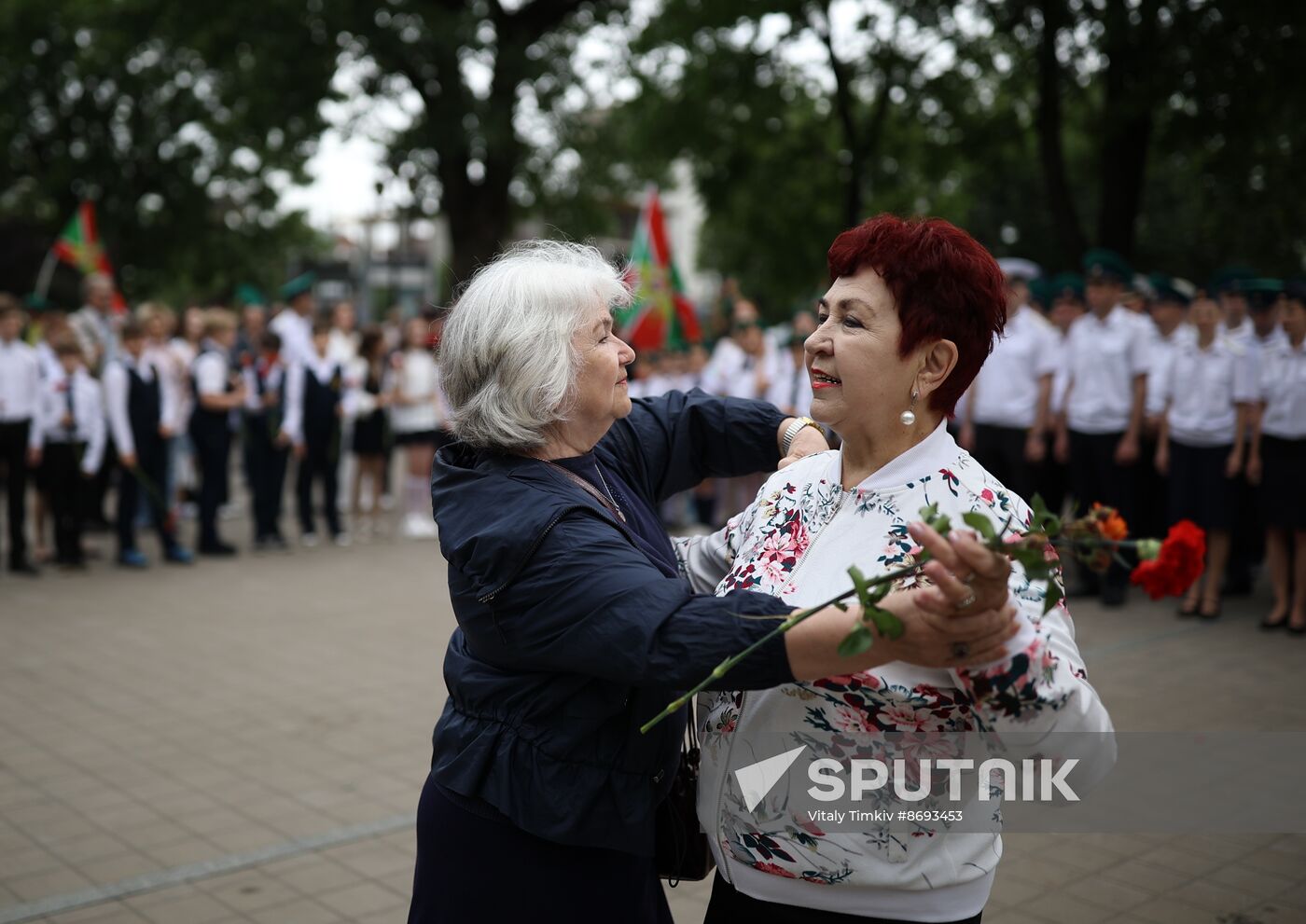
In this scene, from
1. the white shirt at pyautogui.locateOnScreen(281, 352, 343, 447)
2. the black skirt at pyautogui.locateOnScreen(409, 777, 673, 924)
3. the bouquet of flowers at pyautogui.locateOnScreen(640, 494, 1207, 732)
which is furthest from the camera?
the white shirt at pyautogui.locateOnScreen(281, 352, 343, 447)

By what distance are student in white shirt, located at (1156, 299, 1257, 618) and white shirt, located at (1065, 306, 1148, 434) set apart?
1.20ft

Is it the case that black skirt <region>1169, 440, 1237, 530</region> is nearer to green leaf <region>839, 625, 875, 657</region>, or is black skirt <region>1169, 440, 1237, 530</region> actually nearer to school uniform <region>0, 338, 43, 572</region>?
green leaf <region>839, 625, 875, 657</region>

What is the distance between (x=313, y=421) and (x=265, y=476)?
71 centimetres

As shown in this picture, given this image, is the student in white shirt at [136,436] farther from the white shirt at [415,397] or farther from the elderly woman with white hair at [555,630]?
the elderly woman with white hair at [555,630]

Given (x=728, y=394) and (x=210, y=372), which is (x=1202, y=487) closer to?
(x=728, y=394)

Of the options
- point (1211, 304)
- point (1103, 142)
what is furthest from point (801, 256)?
point (1211, 304)

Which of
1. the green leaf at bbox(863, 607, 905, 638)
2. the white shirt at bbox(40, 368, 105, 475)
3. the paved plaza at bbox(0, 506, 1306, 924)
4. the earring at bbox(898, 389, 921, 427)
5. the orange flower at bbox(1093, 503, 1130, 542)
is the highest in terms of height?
the earring at bbox(898, 389, 921, 427)

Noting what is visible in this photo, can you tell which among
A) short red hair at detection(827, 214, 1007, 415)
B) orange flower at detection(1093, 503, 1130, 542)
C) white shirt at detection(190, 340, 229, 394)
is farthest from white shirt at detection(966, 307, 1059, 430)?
orange flower at detection(1093, 503, 1130, 542)

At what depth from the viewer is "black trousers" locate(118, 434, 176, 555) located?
10.8 meters

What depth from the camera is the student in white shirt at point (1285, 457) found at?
7785 millimetres

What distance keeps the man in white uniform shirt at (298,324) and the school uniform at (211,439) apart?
0.76 metres

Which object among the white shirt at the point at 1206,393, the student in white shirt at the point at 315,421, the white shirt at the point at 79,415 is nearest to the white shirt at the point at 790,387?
the white shirt at the point at 1206,393

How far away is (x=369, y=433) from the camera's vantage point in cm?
1278

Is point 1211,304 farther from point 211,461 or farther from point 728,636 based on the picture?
point 211,461
